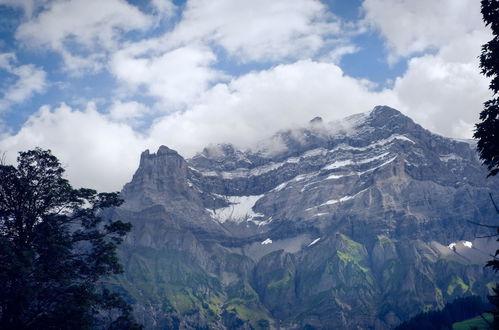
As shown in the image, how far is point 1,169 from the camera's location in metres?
43.0

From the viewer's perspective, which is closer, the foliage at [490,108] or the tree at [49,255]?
Answer: the foliage at [490,108]

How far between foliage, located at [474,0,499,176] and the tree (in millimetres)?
29195

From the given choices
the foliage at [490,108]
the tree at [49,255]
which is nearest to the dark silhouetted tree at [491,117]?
the foliage at [490,108]

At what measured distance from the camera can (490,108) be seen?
3000 centimetres

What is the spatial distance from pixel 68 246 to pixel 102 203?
5.55 meters

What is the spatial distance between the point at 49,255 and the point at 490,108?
3268cm

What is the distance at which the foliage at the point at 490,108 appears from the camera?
2906 cm

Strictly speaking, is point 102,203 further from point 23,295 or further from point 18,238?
point 23,295

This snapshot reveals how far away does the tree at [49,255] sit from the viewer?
39156 millimetres

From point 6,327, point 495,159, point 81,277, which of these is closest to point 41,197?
point 81,277

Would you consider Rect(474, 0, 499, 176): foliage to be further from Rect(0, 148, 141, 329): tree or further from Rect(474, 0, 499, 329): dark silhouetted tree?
Rect(0, 148, 141, 329): tree

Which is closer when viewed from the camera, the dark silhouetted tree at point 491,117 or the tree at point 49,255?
the dark silhouetted tree at point 491,117

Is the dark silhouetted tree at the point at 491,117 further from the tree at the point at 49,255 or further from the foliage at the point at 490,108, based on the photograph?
the tree at the point at 49,255

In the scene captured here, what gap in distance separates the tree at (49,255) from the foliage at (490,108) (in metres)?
29.2
